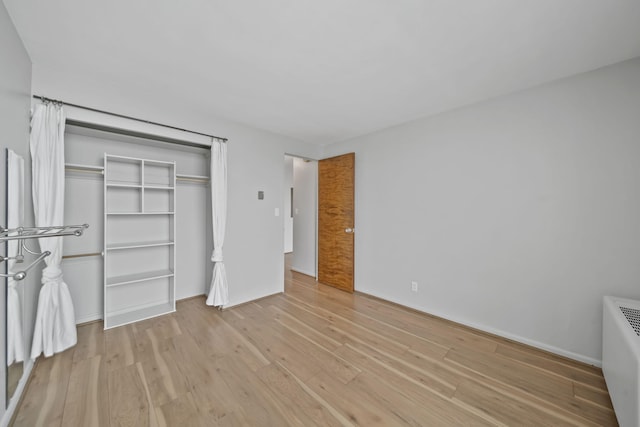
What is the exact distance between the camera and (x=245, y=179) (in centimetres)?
332

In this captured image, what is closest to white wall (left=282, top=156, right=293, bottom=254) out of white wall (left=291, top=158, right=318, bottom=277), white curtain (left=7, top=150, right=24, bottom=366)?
white wall (left=291, top=158, right=318, bottom=277)

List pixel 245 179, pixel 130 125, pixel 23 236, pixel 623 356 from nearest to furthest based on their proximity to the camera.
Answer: pixel 23 236, pixel 623 356, pixel 130 125, pixel 245 179

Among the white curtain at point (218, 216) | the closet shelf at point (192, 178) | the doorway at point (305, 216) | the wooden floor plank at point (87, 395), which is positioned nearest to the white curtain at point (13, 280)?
the wooden floor plank at point (87, 395)

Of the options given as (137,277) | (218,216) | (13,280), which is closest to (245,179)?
(218,216)

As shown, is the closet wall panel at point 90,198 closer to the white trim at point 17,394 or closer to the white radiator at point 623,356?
the white trim at point 17,394

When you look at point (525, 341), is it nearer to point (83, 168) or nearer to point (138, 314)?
point (138, 314)

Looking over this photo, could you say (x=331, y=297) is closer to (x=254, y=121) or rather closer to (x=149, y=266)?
(x=149, y=266)

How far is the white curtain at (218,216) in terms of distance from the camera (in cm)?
297

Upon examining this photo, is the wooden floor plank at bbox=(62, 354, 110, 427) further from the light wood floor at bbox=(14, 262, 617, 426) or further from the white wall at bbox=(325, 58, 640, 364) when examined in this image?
the white wall at bbox=(325, 58, 640, 364)

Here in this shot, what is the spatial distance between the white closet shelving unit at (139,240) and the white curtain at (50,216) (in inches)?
15.6

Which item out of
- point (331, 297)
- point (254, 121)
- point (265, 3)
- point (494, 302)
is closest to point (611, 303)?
point (494, 302)

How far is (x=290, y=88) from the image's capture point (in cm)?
233

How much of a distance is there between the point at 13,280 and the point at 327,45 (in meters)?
2.62

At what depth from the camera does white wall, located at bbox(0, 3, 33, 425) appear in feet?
4.64
